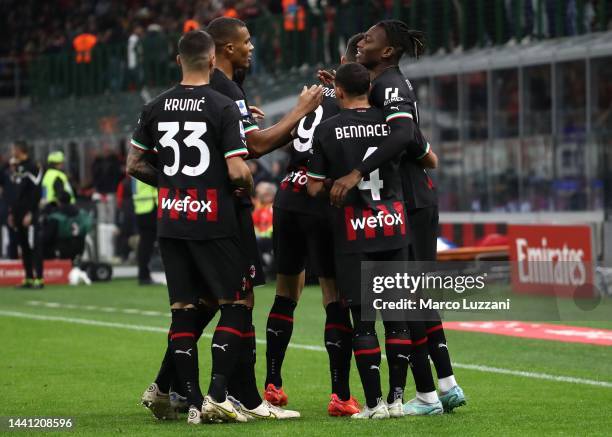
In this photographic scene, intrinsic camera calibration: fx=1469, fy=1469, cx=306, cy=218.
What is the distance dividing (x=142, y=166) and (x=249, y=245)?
69cm

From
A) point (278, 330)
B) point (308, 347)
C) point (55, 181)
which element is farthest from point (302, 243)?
point (55, 181)

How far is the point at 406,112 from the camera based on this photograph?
24.7 ft

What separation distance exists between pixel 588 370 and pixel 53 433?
4.45m

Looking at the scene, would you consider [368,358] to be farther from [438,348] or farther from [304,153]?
[304,153]

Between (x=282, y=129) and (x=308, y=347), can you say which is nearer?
(x=282, y=129)

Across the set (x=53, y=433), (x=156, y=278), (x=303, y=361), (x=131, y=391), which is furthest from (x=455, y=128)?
(x=53, y=433)

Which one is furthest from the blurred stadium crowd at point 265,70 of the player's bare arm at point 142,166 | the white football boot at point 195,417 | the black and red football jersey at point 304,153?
the white football boot at point 195,417

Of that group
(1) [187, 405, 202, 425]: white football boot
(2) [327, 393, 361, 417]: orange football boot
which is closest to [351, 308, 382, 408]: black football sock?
(2) [327, 393, 361, 417]: orange football boot

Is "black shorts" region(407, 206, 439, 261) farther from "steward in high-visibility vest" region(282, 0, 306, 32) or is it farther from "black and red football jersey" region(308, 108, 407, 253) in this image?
"steward in high-visibility vest" region(282, 0, 306, 32)

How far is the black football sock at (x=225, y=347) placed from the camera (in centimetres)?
732

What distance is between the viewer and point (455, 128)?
23391mm

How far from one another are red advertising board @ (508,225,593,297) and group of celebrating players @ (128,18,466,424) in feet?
27.2

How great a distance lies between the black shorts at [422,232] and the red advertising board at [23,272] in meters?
14.0

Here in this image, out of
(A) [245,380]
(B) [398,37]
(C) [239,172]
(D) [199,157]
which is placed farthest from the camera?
(B) [398,37]
